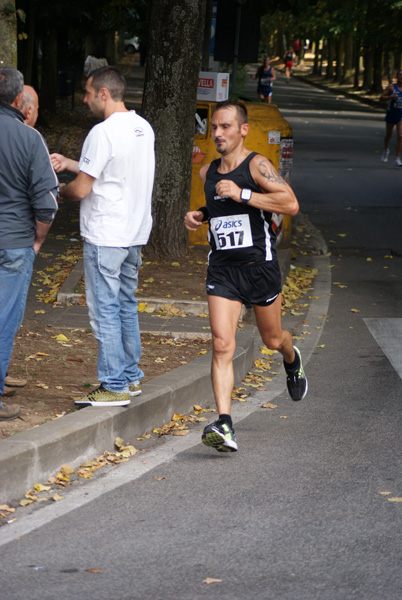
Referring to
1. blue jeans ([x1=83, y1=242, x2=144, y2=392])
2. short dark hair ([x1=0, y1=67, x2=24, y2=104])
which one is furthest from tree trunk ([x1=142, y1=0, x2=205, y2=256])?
short dark hair ([x1=0, y1=67, x2=24, y2=104])

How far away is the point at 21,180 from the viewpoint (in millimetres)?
5266

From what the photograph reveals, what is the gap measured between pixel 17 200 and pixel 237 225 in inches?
48.7

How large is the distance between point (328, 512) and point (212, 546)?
700 millimetres

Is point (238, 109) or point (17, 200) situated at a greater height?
point (238, 109)

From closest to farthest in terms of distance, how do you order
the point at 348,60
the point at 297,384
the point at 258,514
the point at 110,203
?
the point at 258,514 < the point at 110,203 < the point at 297,384 < the point at 348,60

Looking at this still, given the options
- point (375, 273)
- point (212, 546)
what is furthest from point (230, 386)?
point (375, 273)

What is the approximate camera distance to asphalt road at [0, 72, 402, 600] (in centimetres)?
386

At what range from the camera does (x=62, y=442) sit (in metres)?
5.12

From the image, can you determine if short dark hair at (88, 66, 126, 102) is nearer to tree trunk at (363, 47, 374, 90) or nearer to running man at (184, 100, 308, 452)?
running man at (184, 100, 308, 452)

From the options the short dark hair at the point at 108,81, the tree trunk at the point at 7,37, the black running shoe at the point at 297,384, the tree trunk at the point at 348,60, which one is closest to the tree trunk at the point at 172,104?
the tree trunk at the point at 7,37

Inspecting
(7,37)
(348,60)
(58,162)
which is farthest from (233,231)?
(348,60)

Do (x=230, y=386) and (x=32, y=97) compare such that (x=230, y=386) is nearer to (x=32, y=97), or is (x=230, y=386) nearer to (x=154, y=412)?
(x=154, y=412)

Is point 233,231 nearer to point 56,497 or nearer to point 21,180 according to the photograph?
point 21,180

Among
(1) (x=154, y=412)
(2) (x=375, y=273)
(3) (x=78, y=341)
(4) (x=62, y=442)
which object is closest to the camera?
(4) (x=62, y=442)
